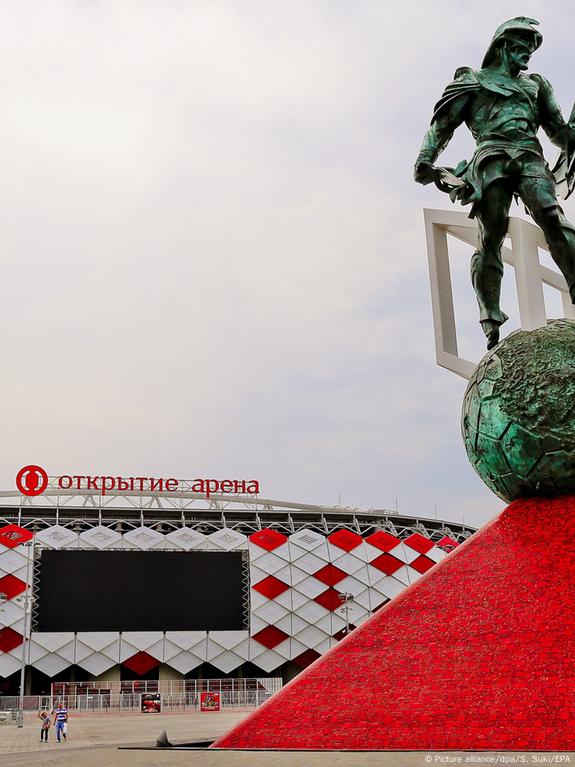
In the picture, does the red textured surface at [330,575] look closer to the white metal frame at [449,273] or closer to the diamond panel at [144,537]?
the diamond panel at [144,537]

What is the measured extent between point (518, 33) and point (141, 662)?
1419 inches

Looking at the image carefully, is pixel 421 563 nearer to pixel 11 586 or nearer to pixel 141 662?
pixel 141 662

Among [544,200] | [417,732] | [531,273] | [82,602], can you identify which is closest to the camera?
[417,732]

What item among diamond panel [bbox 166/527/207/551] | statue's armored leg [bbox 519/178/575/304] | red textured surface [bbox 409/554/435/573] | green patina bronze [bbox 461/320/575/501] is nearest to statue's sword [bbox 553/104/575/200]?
statue's armored leg [bbox 519/178/575/304]

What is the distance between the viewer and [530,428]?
812 centimetres

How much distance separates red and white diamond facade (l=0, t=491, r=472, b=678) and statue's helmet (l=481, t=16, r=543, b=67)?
30745 millimetres

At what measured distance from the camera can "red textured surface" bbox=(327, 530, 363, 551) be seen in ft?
145

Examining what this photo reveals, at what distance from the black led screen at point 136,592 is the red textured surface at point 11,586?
0.95 m

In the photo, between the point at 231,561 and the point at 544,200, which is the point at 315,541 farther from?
the point at 544,200

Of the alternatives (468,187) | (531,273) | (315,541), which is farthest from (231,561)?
(468,187)

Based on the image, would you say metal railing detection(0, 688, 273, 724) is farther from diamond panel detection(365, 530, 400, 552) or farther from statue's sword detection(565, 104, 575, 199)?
statue's sword detection(565, 104, 575, 199)

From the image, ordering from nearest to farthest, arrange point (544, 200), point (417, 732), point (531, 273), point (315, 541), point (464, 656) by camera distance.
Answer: point (417, 732) < point (464, 656) < point (544, 200) < point (531, 273) < point (315, 541)

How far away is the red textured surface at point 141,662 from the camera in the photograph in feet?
128

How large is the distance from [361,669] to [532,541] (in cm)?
209
